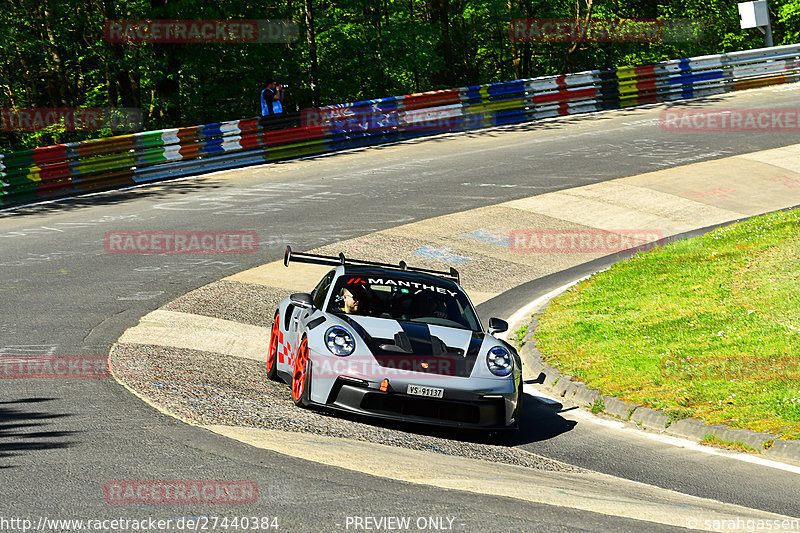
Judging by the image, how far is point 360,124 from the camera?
85.4 ft

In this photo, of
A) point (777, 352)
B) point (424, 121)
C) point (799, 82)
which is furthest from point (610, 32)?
point (777, 352)

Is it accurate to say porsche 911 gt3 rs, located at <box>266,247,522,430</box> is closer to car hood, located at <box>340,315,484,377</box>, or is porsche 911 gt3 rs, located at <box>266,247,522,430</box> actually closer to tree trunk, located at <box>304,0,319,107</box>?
car hood, located at <box>340,315,484,377</box>

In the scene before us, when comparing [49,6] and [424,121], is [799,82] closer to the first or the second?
[424,121]

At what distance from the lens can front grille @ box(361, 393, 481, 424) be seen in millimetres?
8396

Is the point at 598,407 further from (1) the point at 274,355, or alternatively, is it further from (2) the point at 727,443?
(1) the point at 274,355

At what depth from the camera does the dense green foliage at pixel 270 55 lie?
27.3 m

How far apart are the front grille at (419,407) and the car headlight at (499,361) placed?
0.47m

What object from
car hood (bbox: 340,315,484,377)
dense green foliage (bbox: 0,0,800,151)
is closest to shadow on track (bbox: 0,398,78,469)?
car hood (bbox: 340,315,484,377)

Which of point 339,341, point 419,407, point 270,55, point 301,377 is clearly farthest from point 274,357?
point 270,55

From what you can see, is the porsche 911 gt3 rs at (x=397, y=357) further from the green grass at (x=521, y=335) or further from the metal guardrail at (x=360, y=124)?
the metal guardrail at (x=360, y=124)

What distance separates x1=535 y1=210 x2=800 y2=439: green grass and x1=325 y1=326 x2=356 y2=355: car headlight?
3301 mm

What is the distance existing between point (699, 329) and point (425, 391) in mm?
5272

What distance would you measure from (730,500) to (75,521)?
470 centimetres

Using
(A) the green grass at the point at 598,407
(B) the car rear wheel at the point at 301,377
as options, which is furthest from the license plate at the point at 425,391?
(A) the green grass at the point at 598,407
